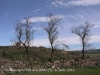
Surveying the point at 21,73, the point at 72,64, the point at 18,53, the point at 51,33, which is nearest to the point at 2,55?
the point at 18,53

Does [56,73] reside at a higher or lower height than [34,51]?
lower

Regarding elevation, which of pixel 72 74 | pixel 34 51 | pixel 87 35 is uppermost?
pixel 87 35

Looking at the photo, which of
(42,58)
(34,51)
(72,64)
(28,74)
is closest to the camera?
(28,74)

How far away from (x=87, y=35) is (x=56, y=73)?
28274mm

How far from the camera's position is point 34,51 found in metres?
53.4

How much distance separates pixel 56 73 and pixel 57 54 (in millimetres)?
23303

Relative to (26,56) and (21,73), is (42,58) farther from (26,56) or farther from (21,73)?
(21,73)

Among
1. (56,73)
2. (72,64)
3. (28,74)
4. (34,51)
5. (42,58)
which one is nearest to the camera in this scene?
(28,74)

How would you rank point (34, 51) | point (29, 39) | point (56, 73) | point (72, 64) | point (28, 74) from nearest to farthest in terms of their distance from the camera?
point (28, 74) < point (56, 73) < point (72, 64) < point (29, 39) < point (34, 51)

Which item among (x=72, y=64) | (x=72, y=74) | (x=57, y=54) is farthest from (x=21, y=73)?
(x=57, y=54)

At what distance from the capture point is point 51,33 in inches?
1945

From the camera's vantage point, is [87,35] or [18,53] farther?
[87,35]

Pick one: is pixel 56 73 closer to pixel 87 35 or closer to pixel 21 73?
pixel 21 73

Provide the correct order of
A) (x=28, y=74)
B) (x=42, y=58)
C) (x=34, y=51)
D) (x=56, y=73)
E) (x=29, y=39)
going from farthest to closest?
(x=34, y=51) → (x=29, y=39) → (x=42, y=58) → (x=56, y=73) → (x=28, y=74)
